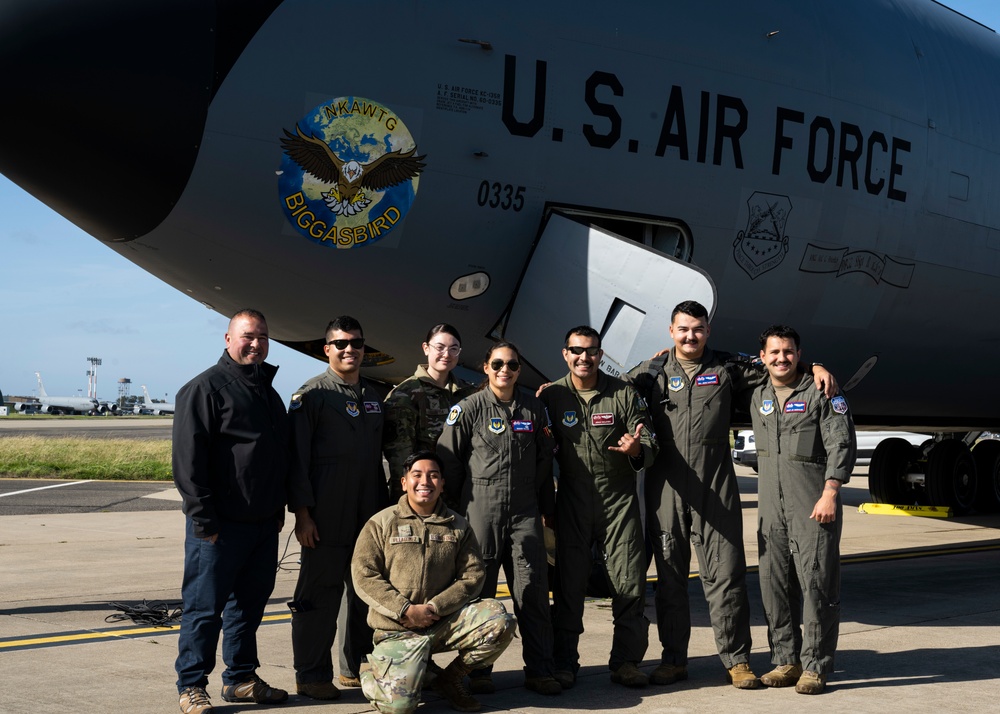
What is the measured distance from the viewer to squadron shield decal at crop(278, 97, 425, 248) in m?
6.80

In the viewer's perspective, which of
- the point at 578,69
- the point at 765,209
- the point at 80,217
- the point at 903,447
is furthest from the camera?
the point at 903,447

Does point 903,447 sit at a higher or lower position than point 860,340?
lower

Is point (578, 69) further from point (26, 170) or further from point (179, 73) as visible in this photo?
point (26, 170)

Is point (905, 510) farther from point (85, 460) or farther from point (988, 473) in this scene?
point (85, 460)

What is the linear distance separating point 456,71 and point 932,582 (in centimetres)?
660

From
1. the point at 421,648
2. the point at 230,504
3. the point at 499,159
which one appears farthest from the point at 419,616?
the point at 499,159

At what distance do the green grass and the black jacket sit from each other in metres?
19.7

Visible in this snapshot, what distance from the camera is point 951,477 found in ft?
55.9

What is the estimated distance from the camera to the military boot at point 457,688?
5.25 m

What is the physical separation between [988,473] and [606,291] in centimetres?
1280

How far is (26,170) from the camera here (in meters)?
6.56

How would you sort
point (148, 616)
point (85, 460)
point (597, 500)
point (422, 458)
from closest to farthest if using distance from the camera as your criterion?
point (422, 458)
point (597, 500)
point (148, 616)
point (85, 460)

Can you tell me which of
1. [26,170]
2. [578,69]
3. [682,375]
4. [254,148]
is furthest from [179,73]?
[682,375]

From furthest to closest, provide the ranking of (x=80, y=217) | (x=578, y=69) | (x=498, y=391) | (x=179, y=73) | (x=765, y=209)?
(x=765, y=209), (x=578, y=69), (x=80, y=217), (x=179, y=73), (x=498, y=391)
